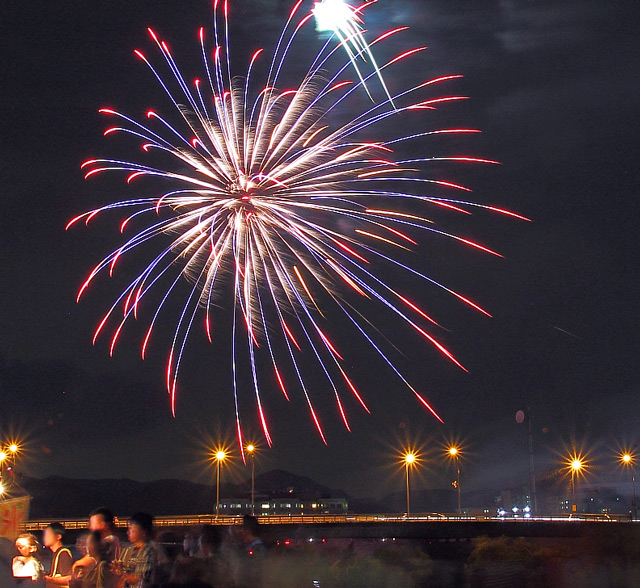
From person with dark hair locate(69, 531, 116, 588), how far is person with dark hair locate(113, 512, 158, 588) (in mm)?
105

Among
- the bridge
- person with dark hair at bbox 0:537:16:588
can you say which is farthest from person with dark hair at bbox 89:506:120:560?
the bridge

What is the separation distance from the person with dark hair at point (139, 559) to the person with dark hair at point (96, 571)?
105mm

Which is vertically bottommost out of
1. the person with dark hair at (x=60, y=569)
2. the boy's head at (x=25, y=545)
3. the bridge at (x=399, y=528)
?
the person with dark hair at (x=60, y=569)

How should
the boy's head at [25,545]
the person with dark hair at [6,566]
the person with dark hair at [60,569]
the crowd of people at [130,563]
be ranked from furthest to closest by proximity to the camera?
the boy's head at [25,545] < the person with dark hair at [6,566] < the person with dark hair at [60,569] < the crowd of people at [130,563]

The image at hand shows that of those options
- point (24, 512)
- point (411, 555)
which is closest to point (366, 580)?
point (24, 512)

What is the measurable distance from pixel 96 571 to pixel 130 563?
1.41 ft

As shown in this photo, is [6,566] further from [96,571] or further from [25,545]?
[96,571]

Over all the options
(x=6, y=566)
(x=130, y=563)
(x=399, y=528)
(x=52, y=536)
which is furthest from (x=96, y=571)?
(x=399, y=528)

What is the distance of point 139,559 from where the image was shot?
8.84m

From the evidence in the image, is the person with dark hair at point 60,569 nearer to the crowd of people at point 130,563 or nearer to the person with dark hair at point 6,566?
the crowd of people at point 130,563

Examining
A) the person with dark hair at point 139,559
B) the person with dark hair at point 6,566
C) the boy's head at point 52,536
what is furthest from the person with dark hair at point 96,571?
the person with dark hair at point 6,566

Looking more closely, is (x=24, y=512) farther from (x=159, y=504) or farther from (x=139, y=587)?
(x=159, y=504)

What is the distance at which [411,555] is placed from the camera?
4300 cm

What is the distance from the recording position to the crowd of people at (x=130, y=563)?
8.55m
